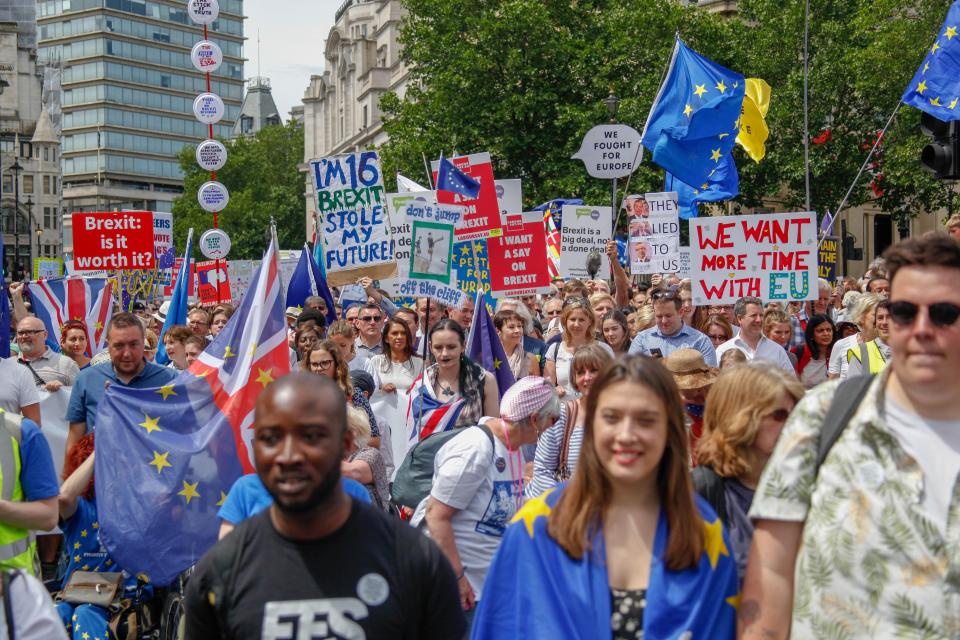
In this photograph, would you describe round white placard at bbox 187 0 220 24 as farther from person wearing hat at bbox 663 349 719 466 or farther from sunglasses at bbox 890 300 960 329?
sunglasses at bbox 890 300 960 329

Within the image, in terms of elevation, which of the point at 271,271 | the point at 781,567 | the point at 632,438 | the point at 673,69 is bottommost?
the point at 781,567

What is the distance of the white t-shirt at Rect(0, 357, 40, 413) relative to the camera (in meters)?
7.12

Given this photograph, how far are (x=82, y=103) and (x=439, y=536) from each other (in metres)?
138

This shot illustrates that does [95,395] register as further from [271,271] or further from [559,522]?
[559,522]

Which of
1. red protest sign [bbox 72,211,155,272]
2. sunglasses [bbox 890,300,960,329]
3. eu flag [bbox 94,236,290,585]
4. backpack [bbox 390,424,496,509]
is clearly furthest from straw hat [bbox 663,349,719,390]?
red protest sign [bbox 72,211,155,272]

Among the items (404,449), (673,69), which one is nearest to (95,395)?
(404,449)

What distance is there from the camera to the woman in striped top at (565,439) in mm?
5715

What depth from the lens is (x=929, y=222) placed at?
167 feet

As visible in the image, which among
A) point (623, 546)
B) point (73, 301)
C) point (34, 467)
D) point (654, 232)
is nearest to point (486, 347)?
point (34, 467)

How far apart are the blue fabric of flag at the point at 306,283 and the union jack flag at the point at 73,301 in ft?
6.90

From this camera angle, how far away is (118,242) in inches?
768

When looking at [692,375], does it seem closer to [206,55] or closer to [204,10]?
[204,10]

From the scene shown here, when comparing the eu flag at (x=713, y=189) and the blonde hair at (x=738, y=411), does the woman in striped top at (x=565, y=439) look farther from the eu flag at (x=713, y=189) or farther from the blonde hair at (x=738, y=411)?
the eu flag at (x=713, y=189)

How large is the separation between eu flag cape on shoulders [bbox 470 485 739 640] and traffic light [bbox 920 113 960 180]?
6.28m
